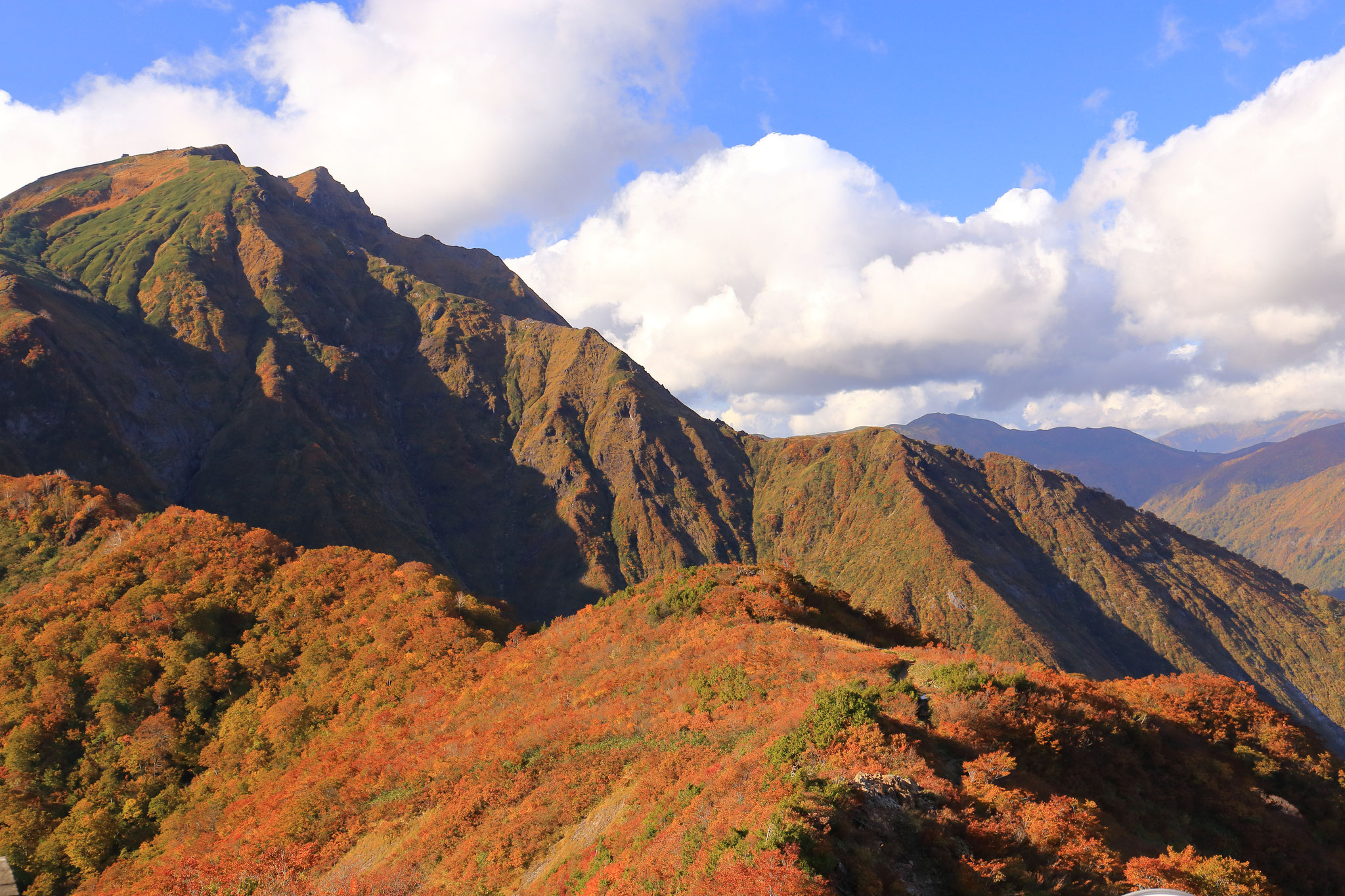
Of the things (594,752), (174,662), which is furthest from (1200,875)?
(174,662)

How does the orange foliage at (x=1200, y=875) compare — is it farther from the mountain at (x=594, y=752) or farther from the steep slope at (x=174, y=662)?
the steep slope at (x=174, y=662)

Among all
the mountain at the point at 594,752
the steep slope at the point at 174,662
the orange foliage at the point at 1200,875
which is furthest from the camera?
the steep slope at the point at 174,662

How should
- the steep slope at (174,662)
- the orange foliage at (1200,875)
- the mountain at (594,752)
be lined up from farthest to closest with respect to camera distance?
the steep slope at (174,662), the mountain at (594,752), the orange foliage at (1200,875)

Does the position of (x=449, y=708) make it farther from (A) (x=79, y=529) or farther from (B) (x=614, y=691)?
(A) (x=79, y=529)

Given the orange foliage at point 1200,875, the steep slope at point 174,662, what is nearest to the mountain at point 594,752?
the orange foliage at point 1200,875

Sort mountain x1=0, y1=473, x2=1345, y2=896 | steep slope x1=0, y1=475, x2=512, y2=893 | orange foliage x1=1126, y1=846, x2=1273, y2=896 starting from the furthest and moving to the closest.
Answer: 1. steep slope x1=0, y1=475, x2=512, y2=893
2. mountain x1=0, y1=473, x2=1345, y2=896
3. orange foliage x1=1126, y1=846, x2=1273, y2=896

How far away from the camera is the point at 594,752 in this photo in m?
30.1

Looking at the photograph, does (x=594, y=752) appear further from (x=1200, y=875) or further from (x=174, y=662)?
(x=174, y=662)

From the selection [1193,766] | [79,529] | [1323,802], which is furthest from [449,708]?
[79,529]

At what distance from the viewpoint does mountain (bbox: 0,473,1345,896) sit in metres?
18.8

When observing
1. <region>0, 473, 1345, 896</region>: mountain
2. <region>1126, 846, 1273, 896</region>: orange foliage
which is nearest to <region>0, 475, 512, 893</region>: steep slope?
<region>0, 473, 1345, 896</region>: mountain

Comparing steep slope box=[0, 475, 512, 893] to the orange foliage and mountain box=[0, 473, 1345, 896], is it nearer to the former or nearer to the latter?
mountain box=[0, 473, 1345, 896]

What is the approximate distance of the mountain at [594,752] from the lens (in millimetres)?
18828

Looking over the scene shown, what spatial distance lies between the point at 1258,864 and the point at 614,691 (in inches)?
1103
